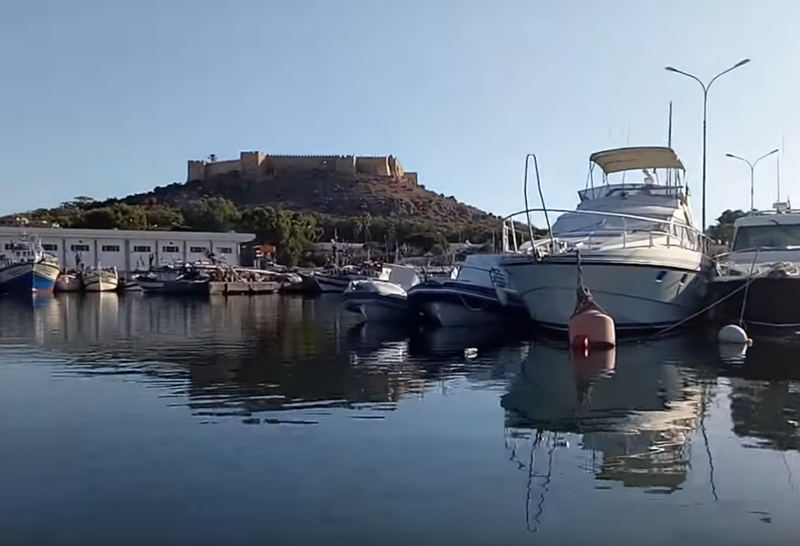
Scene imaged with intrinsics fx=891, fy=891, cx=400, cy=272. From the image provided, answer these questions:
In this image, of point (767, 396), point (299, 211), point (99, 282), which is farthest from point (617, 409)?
point (299, 211)

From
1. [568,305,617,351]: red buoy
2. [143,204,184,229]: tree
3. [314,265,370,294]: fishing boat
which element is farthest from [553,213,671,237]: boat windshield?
[143,204,184,229]: tree

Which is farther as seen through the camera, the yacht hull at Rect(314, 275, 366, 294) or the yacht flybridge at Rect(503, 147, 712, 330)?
the yacht hull at Rect(314, 275, 366, 294)

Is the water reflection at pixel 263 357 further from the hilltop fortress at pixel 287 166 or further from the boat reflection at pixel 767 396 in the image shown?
the hilltop fortress at pixel 287 166

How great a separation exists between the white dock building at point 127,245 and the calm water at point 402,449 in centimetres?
6928

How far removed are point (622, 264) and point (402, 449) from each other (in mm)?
13580

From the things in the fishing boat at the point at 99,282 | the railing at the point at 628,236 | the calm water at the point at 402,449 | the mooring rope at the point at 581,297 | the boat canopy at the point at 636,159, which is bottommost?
the calm water at the point at 402,449

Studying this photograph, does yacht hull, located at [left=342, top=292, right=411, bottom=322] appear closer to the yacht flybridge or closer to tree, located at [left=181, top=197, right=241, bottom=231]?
the yacht flybridge

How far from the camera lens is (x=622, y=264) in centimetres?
2325

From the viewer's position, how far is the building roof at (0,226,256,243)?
8583cm

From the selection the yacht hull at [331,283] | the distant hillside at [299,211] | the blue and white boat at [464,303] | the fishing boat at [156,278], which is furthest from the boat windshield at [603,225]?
the distant hillside at [299,211]

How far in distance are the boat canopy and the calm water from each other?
11.2m

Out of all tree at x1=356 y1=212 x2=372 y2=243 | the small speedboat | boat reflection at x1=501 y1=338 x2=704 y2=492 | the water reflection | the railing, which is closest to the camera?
boat reflection at x1=501 y1=338 x2=704 y2=492

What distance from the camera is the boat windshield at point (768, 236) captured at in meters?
30.2

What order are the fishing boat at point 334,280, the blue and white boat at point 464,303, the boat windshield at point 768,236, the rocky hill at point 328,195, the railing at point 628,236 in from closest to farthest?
1. the railing at point 628,236
2. the blue and white boat at point 464,303
3. the boat windshield at point 768,236
4. the fishing boat at point 334,280
5. the rocky hill at point 328,195
